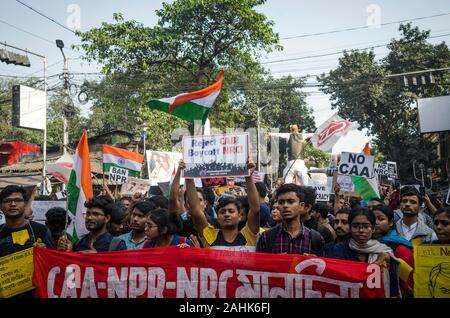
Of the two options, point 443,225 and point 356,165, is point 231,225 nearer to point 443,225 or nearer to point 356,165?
point 443,225

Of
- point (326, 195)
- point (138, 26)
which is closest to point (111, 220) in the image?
point (326, 195)

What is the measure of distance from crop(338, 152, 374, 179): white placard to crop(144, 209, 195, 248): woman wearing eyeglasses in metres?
4.41

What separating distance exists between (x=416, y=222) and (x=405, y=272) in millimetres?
2002

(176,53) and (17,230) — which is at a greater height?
(176,53)

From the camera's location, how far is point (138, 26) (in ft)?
84.1

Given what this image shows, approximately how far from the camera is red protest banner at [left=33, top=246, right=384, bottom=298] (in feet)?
12.6

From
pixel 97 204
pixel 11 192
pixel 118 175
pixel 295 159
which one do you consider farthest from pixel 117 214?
pixel 295 159

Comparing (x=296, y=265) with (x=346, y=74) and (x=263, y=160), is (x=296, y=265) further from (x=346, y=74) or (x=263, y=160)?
(x=263, y=160)

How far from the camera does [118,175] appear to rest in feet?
31.3

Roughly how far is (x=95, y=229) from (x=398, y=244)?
288 cm

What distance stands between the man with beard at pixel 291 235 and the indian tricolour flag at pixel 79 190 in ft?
6.25

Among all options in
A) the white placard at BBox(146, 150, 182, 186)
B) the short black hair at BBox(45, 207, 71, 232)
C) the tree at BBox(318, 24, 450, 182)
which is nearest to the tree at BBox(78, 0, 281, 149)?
the tree at BBox(318, 24, 450, 182)

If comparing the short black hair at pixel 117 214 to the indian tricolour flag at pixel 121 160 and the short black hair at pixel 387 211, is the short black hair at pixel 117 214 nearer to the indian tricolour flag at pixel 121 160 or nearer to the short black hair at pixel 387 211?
the short black hair at pixel 387 211
